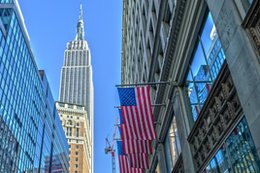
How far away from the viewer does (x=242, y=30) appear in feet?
30.5

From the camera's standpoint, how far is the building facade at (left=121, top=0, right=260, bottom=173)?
9.02 m

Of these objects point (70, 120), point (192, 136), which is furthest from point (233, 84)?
point (70, 120)

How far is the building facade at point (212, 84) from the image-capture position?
902 centimetres

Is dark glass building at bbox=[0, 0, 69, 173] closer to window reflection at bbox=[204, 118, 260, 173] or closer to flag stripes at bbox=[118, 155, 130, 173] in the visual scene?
flag stripes at bbox=[118, 155, 130, 173]

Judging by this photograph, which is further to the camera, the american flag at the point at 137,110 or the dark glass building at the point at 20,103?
the dark glass building at the point at 20,103

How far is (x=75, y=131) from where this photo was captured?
169 m

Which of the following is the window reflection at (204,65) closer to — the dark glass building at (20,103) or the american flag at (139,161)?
the american flag at (139,161)

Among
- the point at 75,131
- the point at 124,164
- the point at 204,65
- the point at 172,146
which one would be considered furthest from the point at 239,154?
the point at 75,131

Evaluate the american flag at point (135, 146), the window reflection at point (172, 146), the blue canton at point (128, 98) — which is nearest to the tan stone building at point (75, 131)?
the american flag at point (135, 146)

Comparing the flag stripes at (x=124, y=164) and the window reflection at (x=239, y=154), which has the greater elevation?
the flag stripes at (x=124, y=164)

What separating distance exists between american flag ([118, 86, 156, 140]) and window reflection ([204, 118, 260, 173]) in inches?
246

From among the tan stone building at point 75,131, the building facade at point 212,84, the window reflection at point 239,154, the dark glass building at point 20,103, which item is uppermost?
the tan stone building at point 75,131

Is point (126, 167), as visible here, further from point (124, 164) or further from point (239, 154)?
point (239, 154)

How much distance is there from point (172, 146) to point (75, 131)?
153 metres
